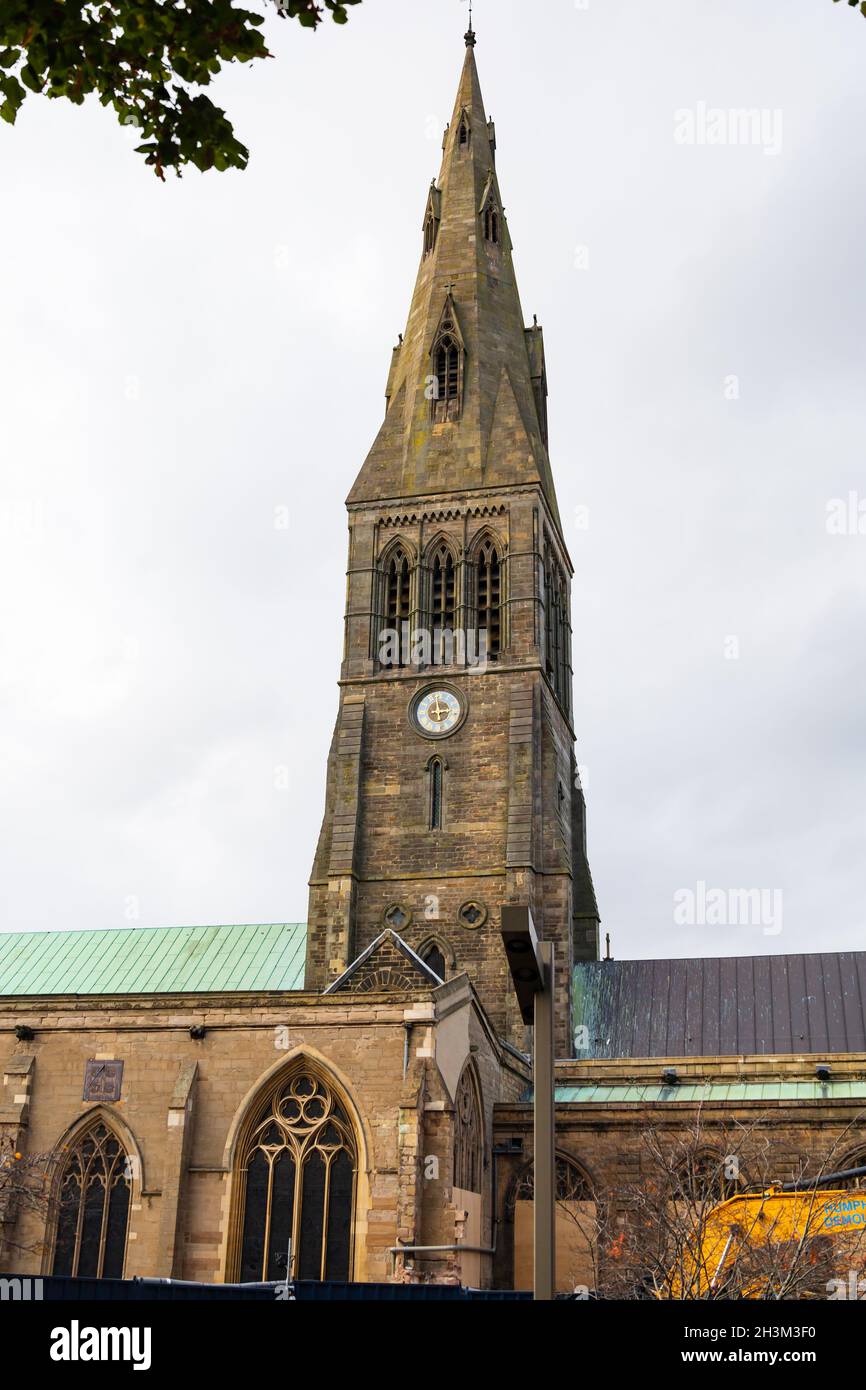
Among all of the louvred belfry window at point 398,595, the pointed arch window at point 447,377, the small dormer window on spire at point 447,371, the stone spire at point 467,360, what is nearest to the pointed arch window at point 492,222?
the stone spire at point 467,360

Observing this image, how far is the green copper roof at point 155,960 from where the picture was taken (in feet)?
143

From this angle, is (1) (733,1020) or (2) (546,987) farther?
(1) (733,1020)

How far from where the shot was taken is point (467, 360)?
4944cm

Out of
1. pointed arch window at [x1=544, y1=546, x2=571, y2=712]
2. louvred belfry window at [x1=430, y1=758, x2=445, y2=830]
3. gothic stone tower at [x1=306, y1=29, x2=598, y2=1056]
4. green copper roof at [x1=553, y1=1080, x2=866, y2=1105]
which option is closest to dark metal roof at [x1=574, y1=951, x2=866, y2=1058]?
gothic stone tower at [x1=306, y1=29, x2=598, y2=1056]

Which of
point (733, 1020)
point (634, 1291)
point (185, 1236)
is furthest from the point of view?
point (733, 1020)

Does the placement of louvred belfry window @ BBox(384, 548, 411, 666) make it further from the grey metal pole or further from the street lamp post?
the grey metal pole

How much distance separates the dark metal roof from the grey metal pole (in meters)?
33.4

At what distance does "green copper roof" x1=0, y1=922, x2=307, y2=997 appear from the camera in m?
43.5

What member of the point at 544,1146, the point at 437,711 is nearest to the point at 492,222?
the point at 437,711

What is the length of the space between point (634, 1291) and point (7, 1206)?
478 inches

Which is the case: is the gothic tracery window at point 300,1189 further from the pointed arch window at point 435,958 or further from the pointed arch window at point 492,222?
the pointed arch window at point 492,222
